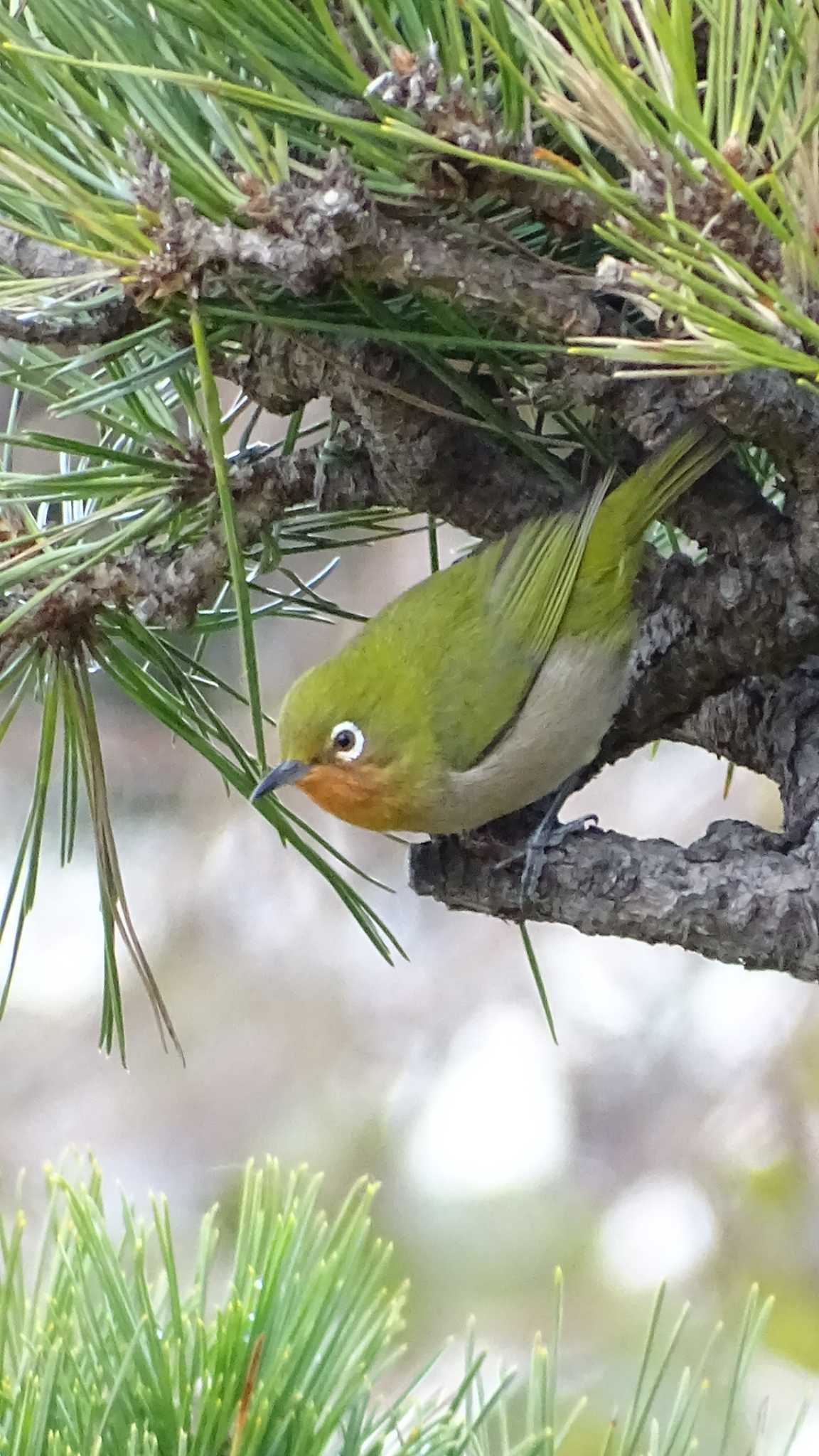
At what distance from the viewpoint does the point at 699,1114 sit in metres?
1.73

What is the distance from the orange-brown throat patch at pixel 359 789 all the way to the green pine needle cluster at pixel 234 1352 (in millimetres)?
388

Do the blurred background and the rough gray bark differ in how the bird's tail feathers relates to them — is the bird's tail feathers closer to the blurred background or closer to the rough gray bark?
the rough gray bark

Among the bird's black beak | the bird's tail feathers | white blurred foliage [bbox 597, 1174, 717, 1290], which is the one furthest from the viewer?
white blurred foliage [bbox 597, 1174, 717, 1290]

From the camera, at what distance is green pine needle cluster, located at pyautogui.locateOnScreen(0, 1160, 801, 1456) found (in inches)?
22.9

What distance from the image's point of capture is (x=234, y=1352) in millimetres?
593

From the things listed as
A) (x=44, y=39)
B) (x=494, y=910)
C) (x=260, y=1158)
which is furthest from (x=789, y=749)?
(x=260, y=1158)

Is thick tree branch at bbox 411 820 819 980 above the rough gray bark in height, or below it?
below

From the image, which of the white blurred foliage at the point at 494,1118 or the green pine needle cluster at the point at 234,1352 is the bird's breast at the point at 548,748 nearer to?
the green pine needle cluster at the point at 234,1352

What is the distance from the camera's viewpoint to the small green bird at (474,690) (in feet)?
3.24

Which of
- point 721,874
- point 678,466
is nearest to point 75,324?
point 678,466

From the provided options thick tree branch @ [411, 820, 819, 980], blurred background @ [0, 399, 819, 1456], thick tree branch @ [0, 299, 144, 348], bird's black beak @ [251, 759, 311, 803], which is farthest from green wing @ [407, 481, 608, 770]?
blurred background @ [0, 399, 819, 1456]

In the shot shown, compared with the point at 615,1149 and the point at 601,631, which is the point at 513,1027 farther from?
the point at 601,631

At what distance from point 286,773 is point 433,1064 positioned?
0.96 metres

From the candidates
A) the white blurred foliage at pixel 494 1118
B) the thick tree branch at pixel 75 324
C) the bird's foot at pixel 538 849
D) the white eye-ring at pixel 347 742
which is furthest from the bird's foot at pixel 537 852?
the white blurred foliage at pixel 494 1118
